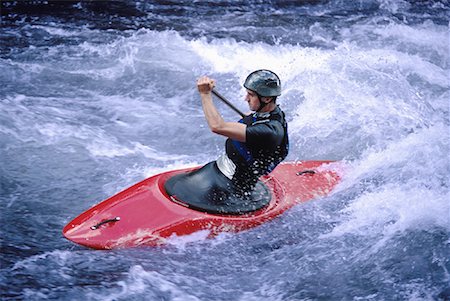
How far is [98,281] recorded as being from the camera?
409 cm

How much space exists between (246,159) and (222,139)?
105 inches

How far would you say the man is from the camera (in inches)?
157

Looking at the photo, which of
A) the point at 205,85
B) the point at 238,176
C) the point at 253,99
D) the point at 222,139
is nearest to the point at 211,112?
the point at 205,85

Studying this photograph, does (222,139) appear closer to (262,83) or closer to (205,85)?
(262,83)

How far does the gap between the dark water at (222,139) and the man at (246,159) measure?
26 centimetres

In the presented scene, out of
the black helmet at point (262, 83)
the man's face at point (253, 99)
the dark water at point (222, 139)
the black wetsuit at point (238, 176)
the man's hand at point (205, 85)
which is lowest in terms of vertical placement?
the dark water at point (222, 139)

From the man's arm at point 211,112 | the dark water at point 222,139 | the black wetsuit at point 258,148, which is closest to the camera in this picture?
the man's arm at point 211,112

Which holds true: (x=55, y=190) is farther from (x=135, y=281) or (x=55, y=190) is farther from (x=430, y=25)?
(x=430, y=25)

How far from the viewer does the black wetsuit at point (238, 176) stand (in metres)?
4.10

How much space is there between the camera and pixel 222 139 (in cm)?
681

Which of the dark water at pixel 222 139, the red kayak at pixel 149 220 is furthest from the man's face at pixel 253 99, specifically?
the dark water at pixel 222 139

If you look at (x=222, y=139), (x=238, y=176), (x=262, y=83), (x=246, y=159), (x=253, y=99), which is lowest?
(x=222, y=139)

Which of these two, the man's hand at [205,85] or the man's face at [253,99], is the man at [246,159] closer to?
the man's face at [253,99]

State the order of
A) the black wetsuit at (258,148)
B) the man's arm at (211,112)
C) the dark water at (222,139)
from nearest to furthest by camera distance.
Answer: the man's arm at (211,112) < the black wetsuit at (258,148) < the dark water at (222,139)
